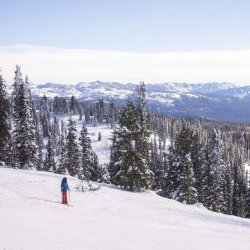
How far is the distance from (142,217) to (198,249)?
9.41 metres

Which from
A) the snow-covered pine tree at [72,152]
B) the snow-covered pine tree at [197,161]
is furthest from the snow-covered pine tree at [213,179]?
the snow-covered pine tree at [72,152]

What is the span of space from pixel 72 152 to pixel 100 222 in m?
41.9

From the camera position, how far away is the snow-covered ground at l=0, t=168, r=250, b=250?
723 inches

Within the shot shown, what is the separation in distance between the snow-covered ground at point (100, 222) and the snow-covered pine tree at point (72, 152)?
26181 mm

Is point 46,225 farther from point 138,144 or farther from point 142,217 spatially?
point 138,144

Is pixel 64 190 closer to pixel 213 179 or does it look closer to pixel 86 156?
pixel 213 179

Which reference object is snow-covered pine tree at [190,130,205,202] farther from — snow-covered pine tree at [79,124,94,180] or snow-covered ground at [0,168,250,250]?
snow-covered ground at [0,168,250,250]

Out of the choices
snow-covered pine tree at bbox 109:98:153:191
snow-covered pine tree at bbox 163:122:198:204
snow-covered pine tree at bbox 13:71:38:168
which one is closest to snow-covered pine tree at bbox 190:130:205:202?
snow-covered pine tree at bbox 163:122:198:204

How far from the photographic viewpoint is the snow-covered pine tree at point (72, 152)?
215 feet

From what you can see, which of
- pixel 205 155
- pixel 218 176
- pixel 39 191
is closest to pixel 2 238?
pixel 39 191

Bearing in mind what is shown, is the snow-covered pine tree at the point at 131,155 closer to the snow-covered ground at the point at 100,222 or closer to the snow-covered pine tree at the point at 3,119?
the snow-covered ground at the point at 100,222

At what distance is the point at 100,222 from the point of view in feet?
79.4

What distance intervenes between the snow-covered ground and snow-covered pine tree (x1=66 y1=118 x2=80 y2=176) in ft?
85.9

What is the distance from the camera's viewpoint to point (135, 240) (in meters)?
20.3
